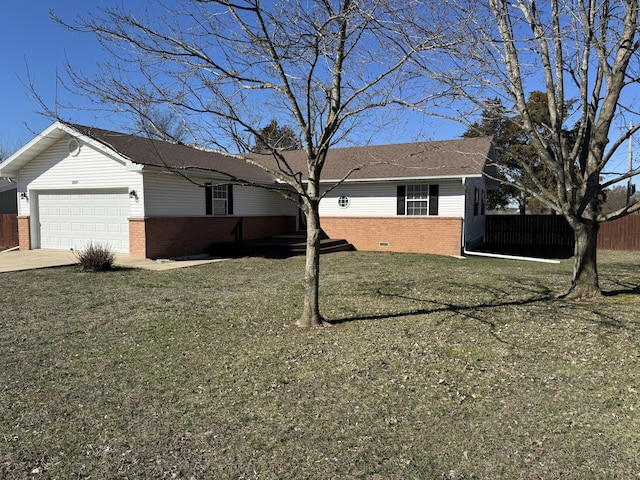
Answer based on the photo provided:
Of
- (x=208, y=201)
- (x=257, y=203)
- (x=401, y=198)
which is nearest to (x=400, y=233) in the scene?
(x=401, y=198)

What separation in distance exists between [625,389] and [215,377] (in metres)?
3.81

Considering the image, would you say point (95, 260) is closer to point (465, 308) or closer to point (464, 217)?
point (465, 308)

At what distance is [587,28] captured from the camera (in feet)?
23.8

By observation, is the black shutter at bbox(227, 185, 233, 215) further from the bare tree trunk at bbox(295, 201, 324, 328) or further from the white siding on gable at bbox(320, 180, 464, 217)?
the bare tree trunk at bbox(295, 201, 324, 328)

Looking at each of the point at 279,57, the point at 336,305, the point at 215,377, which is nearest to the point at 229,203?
the point at 336,305

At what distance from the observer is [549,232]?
21.5 meters

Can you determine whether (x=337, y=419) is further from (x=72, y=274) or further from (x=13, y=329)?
(x=72, y=274)

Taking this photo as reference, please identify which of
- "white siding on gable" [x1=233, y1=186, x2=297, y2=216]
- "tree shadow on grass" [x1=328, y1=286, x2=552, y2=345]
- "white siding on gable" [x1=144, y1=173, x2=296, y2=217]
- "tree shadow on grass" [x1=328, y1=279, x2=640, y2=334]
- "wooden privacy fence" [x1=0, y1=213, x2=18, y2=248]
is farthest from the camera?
"wooden privacy fence" [x1=0, y1=213, x2=18, y2=248]

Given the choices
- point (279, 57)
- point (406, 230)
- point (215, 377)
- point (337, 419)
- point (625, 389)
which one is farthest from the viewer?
point (406, 230)

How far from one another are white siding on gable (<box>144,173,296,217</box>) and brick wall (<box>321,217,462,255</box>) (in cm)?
311

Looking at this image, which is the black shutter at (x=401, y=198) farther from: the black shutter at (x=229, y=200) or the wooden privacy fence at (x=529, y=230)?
the wooden privacy fence at (x=529, y=230)

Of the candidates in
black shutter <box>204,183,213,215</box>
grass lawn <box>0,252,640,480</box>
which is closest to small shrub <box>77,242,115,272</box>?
grass lawn <box>0,252,640,480</box>

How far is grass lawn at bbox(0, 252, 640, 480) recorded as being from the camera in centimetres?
316

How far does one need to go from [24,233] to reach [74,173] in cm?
338
